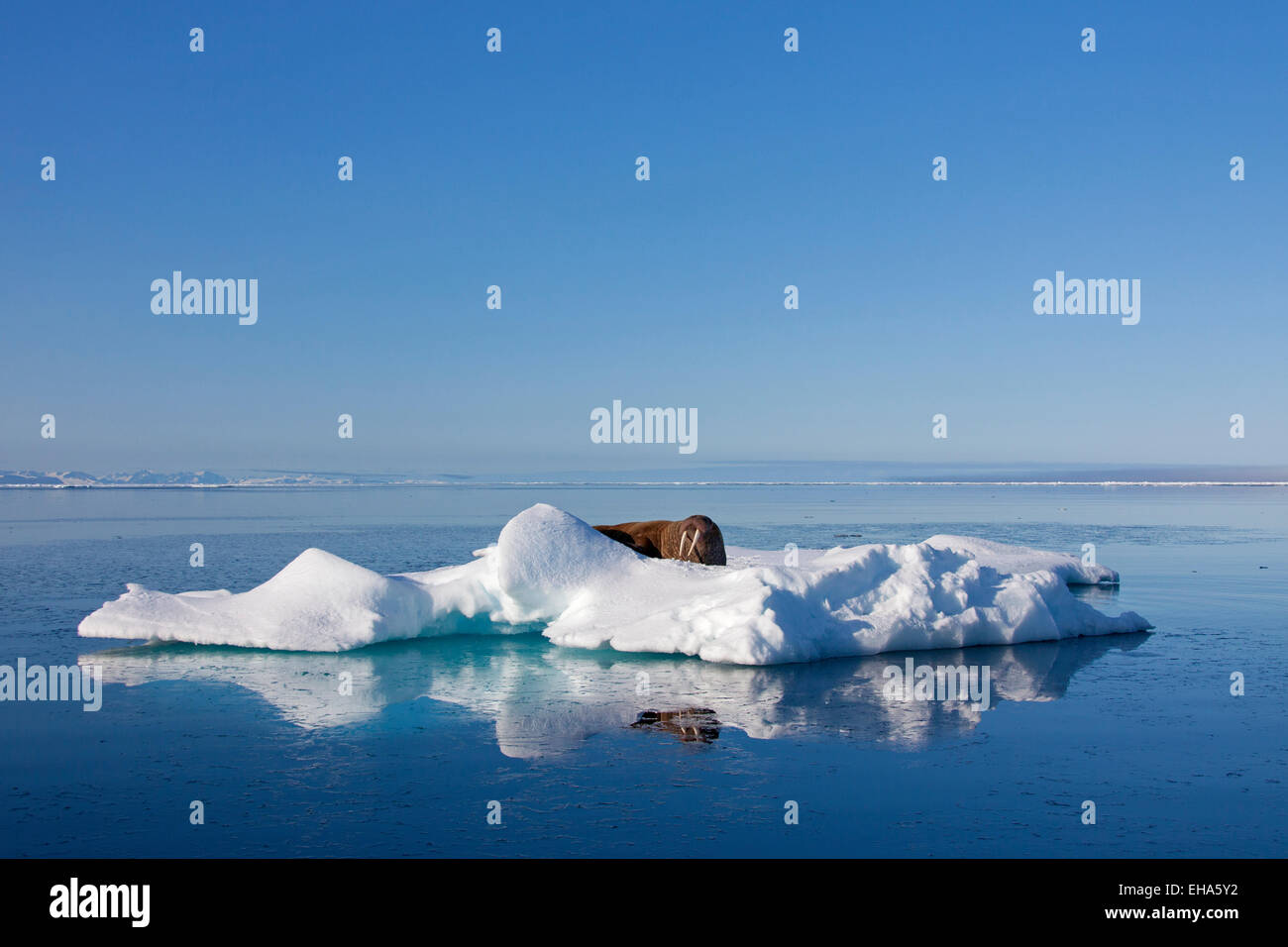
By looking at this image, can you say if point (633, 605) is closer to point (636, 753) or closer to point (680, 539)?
point (680, 539)

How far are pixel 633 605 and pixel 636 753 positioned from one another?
4.36 m

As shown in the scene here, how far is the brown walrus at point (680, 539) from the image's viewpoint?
13.8 meters

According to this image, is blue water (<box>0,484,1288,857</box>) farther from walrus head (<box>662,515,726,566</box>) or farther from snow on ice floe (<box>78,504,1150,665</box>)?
walrus head (<box>662,515,726,566</box>)

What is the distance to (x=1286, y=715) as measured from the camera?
7469 millimetres

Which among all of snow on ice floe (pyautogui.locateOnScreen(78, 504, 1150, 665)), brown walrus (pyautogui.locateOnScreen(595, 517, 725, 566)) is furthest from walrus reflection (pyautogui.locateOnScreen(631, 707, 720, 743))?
brown walrus (pyautogui.locateOnScreen(595, 517, 725, 566))

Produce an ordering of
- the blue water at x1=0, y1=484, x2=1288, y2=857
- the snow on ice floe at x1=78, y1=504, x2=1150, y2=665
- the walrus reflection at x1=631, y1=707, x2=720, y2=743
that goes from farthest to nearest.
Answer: the snow on ice floe at x1=78, y1=504, x2=1150, y2=665
the walrus reflection at x1=631, y1=707, x2=720, y2=743
the blue water at x1=0, y1=484, x2=1288, y2=857

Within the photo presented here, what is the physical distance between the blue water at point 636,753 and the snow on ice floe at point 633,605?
0.26 metres

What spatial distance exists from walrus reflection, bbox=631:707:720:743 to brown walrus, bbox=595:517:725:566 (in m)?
6.17

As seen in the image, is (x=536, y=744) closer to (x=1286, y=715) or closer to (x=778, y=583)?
(x=778, y=583)

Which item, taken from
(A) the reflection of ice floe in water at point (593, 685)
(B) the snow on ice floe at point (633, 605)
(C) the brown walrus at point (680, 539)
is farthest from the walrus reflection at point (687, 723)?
(C) the brown walrus at point (680, 539)

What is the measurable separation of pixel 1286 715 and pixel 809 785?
14.3ft

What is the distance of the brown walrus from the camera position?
1383cm
